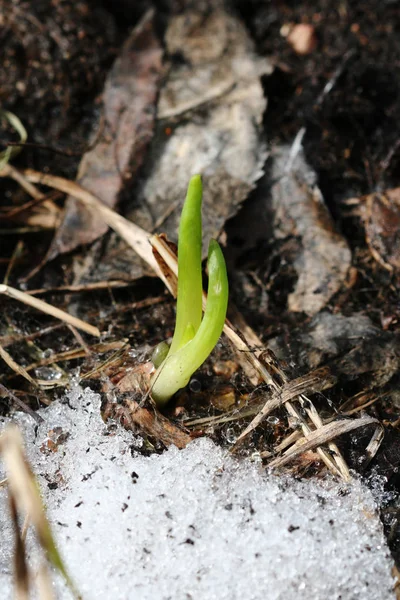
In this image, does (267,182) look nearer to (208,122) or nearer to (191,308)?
(208,122)

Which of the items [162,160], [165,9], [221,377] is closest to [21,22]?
[165,9]

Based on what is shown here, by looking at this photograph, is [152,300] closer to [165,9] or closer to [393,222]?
[393,222]

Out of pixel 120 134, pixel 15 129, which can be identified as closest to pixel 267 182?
pixel 120 134

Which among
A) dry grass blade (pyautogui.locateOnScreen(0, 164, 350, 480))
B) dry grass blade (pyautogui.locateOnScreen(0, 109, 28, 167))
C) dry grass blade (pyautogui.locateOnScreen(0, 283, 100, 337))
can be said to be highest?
dry grass blade (pyautogui.locateOnScreen(0, 109, 28, 167))

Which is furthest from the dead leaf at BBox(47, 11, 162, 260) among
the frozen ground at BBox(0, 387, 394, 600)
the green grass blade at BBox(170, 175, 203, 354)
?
the frozen ground at BBox(0, 387, 394, 600)

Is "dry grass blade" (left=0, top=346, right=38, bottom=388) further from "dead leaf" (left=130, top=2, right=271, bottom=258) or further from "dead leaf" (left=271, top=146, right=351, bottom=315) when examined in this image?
"dead leaf" (left=271, top=146, right=351, bottom=315)

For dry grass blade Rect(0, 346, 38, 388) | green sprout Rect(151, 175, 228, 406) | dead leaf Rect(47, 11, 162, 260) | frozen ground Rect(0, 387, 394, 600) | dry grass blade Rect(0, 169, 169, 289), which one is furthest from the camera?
dead leaf Rect(47, 11, 162, 260)

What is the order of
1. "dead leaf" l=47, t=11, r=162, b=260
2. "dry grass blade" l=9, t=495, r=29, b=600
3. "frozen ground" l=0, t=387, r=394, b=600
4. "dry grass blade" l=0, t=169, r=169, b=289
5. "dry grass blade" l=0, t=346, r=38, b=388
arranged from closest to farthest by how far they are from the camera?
"dry grass blade" l=9, t=495, r=29, b=600 → "frozen ground" l=0, t=387, r=394, b=600 → "dry grass blade" l=0, t=346, r=38, b=388 → "dry grass blade" l=0, t=169, r=169, b=289 → "dead leaf" l=47, t=11, r=162, b=260
